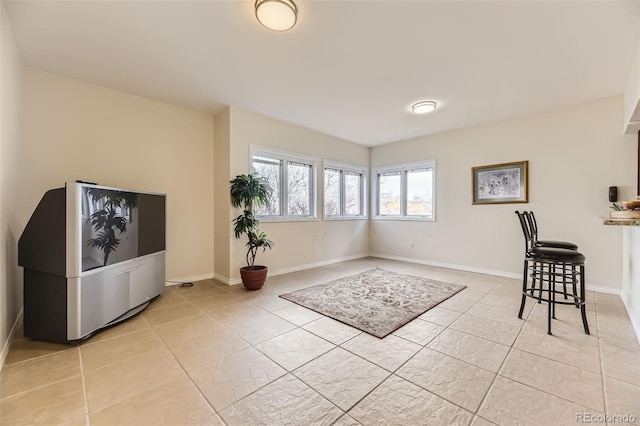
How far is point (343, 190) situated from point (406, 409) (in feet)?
15.5

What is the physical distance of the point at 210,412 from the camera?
4.74 ft

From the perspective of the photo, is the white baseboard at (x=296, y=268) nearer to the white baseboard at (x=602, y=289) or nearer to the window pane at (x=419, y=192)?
the window pane at (x=419, y=192)

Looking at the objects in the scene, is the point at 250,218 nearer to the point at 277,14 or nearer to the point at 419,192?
the point at 277,14

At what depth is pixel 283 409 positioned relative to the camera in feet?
4.83

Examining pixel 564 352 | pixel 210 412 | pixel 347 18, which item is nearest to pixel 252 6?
pixel 347 18

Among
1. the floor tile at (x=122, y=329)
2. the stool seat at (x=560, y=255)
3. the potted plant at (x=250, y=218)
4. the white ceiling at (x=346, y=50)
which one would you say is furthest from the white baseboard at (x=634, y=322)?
the floor tile at (x=122, y=329)

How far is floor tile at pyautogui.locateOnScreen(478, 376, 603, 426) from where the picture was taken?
4.54ft

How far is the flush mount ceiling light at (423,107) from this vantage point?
3.71 m

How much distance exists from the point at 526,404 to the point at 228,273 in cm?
359

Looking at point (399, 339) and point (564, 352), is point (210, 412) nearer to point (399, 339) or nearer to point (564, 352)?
point (399, 339)

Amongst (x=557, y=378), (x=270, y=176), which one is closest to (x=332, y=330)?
(x=557, y=378)

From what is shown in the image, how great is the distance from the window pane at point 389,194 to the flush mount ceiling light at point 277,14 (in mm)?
4465

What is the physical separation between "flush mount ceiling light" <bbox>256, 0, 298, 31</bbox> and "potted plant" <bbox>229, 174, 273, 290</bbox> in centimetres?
214

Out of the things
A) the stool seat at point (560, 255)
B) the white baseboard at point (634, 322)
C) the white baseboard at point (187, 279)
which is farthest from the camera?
the white baseboard at point (187, 279)
